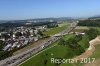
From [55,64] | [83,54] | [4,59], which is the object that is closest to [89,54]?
[83,54]

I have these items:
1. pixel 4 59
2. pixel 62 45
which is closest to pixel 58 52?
pixel 62 45

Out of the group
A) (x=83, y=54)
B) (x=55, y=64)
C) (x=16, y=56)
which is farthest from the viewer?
(x=83, y=54)

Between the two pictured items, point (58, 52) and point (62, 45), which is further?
point (62, 45)

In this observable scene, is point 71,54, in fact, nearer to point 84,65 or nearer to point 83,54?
point 83,54

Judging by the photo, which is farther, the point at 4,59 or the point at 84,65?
the point at 4,59

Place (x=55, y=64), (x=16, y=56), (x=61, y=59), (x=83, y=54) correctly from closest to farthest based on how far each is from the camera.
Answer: (x=55, y=64)
(x=61, y=59)
(x=16, y=56)
(x=83, y=54)

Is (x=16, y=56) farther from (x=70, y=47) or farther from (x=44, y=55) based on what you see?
(x=70, y=47)

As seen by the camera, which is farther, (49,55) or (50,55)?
(50,55)

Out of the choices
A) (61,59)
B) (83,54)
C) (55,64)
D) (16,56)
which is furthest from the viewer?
(83,54)

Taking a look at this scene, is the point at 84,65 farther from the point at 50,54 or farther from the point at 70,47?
the point at 70,47
